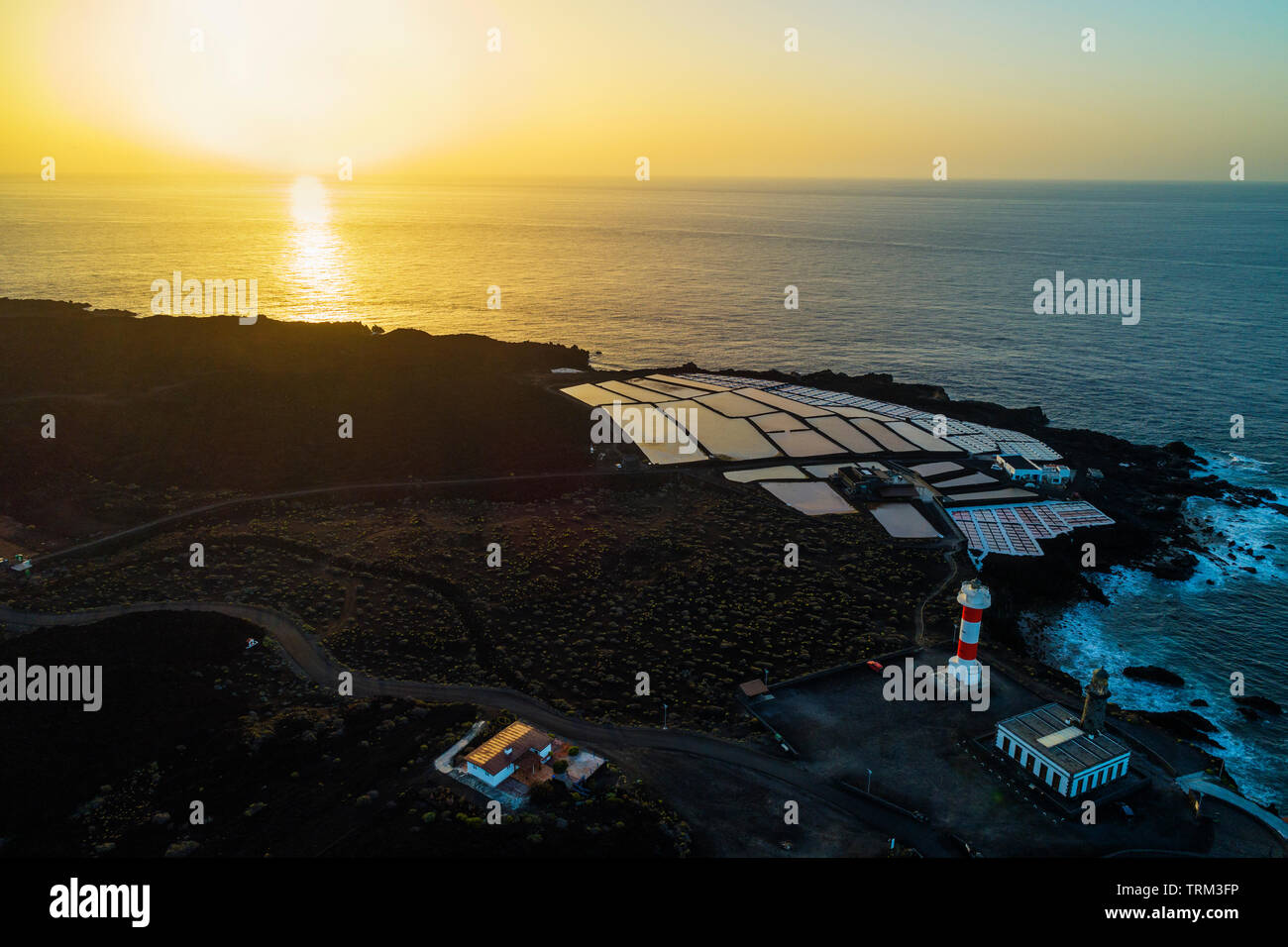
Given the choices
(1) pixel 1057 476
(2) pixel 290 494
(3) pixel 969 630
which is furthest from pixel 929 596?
(2) pixel 290 494

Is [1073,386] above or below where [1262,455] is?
above

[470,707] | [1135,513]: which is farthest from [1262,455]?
[470,707]

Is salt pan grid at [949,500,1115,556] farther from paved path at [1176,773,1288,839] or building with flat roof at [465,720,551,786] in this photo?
building with flat roof at [465,720,551,786]

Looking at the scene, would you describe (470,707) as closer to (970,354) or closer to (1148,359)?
(970,354)

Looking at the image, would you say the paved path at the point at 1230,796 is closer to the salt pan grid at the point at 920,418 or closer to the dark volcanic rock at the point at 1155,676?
the dark volcanic rock at the point at 1155,676

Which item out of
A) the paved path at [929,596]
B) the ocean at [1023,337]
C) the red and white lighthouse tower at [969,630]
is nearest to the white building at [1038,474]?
the ocean at [1023,337]

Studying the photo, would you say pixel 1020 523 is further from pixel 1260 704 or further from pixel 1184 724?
pixel 1184 724

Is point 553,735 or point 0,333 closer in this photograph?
point 553,735
